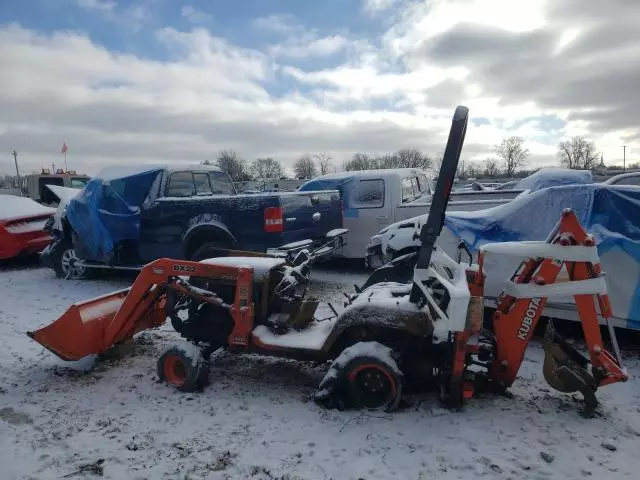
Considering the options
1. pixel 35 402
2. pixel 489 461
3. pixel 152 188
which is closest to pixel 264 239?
pixel 152 188

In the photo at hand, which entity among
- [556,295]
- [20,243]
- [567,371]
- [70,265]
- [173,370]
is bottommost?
[173,370]

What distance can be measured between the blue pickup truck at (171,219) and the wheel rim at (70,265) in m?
0.02

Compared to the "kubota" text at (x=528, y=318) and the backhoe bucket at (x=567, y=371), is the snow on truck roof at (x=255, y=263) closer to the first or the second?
the "kubota" text at (x=528, y=318)

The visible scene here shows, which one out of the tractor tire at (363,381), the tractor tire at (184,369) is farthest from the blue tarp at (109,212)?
the tractor tire at (363,381)

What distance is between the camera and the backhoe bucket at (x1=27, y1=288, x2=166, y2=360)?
452cm

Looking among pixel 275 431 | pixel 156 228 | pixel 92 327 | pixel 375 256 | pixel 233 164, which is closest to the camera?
pixel 275 431

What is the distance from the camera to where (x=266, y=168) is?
84625mm

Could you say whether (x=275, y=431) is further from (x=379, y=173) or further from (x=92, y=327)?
(x=379, y=173)

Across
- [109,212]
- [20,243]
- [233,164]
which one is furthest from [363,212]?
[233,164]

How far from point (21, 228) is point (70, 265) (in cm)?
196

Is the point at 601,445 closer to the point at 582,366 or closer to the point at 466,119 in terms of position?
the point at 582,366

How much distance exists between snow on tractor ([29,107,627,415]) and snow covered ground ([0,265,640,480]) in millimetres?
214

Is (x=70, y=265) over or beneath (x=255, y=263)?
beneath

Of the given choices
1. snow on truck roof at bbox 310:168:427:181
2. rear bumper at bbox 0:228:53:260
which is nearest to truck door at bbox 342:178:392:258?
snow on truck roof at bbox 310:168:427:181
